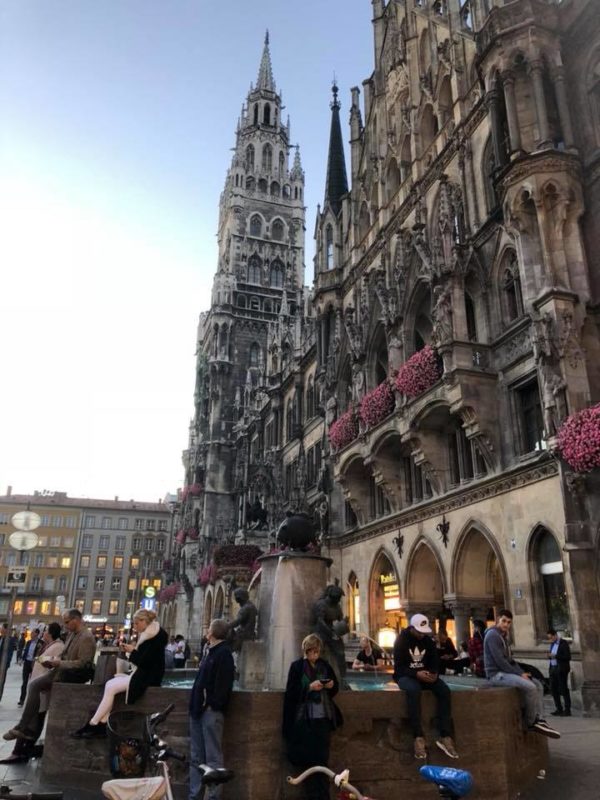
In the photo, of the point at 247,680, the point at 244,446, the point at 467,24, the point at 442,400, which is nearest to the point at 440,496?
the point at 442,400

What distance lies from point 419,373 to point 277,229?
197 ft

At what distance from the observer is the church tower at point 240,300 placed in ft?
203

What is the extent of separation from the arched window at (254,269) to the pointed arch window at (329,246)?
36762 mm

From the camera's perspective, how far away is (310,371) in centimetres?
4269

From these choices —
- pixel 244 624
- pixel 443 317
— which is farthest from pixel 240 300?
pixel 244 624

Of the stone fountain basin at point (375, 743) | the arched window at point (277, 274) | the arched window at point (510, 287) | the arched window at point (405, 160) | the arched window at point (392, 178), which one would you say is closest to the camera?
the stone fountain basin at point (375, 743)

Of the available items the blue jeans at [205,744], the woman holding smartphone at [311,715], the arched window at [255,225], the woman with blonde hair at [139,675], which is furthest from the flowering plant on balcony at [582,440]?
the arched window at [255,225]

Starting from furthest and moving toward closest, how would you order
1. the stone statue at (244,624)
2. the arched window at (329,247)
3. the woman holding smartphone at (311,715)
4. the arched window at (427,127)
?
the arched window at (329,247) < the arched window at (427,127) < the stone statue at (244,624) < the woman holding smartphone at (311,715)

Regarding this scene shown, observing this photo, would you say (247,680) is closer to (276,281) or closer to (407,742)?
(407,742)

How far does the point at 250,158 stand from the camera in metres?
82.7

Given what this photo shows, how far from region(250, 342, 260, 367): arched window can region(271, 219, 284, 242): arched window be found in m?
17.0

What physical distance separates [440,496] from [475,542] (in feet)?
7.12

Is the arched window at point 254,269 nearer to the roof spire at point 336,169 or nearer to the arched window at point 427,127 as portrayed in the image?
the roof spire at point 336,169

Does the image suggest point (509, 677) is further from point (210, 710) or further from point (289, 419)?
point (289, 419)
